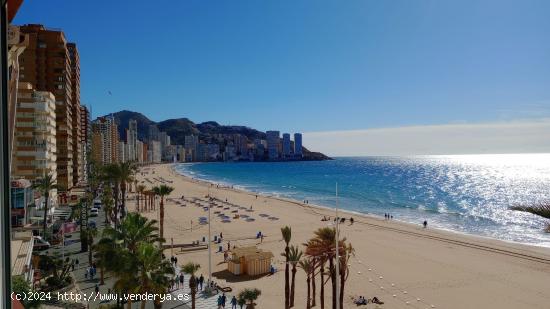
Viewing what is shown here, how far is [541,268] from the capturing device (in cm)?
2789

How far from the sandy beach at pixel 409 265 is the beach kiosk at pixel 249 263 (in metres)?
0.57

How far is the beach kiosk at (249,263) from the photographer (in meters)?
24.4

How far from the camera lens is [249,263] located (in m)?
24.4

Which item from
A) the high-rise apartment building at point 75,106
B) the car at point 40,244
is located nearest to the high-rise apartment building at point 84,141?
the high-rise apartment building at point 75,106

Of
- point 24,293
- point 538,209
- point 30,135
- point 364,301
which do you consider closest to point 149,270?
point 24,293

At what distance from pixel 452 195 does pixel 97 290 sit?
82.7 meters

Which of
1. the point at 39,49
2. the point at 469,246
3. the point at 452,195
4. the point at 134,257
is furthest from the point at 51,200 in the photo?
the point at 452,195

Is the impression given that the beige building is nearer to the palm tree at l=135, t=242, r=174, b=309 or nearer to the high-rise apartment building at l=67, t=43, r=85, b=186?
the high-rise apartment building at l=67, t=43, r=85, b=186

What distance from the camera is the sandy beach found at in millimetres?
21531

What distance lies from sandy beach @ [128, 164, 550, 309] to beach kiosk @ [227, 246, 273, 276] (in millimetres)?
565

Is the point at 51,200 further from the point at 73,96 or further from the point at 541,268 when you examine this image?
the point at 541,268

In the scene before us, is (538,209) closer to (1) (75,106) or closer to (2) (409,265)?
(2) (409,265)

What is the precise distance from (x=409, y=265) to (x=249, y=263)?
37.2 feet

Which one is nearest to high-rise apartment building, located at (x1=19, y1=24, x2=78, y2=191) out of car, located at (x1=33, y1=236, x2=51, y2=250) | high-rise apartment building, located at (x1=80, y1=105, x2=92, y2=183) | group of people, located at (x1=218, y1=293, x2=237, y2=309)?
high-rise apartment building, located at (x1=80, y1=105, x2=92, y2=183)
